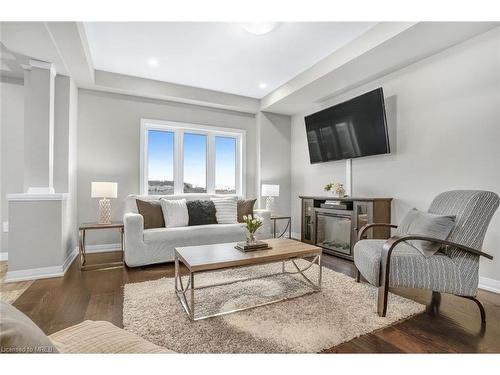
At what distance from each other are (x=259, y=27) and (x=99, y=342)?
111 inches

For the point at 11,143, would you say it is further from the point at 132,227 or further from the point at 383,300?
the point at 383,300

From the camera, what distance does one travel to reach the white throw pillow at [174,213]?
3455 millimetres

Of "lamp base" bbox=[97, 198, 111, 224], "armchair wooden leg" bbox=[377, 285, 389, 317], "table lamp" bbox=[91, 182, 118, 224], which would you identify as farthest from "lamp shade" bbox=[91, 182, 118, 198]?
"armchair wooden leg" bbox=[377, 285, 389, 317]

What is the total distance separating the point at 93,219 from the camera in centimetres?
387

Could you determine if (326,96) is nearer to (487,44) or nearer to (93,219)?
(487,44)

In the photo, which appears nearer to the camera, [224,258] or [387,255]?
[387,255]

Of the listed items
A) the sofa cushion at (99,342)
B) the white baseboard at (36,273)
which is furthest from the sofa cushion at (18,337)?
the white baseboard at (36,273)

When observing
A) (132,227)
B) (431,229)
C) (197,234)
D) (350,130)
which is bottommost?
(197,234)

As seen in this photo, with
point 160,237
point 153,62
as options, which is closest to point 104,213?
point 160,237

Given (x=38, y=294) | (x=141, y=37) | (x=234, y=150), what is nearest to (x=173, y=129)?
(x=234, y=150)

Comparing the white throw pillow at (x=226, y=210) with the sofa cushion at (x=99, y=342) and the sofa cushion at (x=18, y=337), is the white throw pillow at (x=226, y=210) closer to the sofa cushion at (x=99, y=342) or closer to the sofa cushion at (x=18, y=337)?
the sofa cushion at (x=99, y=342)

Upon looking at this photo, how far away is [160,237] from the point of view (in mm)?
3131

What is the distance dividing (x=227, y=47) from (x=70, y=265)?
10.9ft

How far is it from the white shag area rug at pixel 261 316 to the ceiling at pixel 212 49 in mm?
2656
